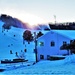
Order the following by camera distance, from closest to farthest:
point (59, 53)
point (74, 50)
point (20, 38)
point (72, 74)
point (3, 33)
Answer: point (72, 74)
point (74, 50)
point (59, 53)
point (20, 38)
point (3, 33)

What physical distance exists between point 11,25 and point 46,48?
208 feet

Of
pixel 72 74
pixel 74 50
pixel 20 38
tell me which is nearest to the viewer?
pixel 72 74

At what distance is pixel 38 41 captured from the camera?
110 ft

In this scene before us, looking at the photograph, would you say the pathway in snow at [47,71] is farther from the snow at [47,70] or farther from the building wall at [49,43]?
the building wall at [49,43]

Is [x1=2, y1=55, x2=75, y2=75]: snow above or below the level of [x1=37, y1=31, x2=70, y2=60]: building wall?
below

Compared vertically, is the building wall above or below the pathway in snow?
above

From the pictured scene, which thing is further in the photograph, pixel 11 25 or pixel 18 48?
pixel 11 25

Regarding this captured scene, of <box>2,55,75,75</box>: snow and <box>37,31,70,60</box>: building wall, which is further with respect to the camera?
<box>37,31,70,60</box>: building wall

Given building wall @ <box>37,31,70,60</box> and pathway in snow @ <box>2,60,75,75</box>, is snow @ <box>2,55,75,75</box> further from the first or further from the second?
building wall @ <box>37,31,70,60</box>

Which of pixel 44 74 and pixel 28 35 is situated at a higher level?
pixel 28 35

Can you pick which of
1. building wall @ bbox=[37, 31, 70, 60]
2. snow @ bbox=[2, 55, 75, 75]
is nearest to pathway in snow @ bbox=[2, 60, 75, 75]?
snow @ bbox=[2, 55, 75, 75]

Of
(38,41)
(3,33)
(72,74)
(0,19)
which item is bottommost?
(72,74)

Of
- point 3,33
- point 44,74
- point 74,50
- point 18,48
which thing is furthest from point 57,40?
point 3,33

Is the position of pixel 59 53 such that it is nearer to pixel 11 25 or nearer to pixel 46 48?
pixel 46 48
